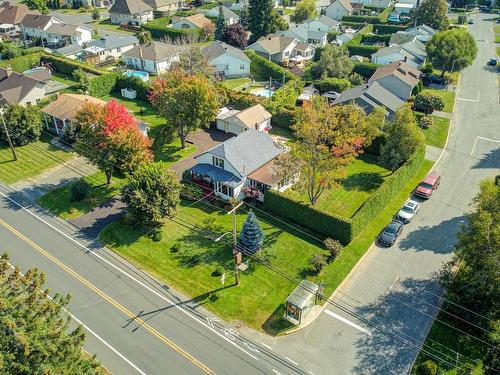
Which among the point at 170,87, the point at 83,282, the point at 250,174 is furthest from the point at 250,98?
the point at 83,282

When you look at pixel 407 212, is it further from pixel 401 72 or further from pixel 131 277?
pixel 401 72

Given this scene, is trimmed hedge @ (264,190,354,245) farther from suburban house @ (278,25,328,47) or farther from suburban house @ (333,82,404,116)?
suburban house @ (278,25,328,47)

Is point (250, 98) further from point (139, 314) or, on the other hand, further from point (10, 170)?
point (139, 314)

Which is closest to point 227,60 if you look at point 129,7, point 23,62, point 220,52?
point 220,52

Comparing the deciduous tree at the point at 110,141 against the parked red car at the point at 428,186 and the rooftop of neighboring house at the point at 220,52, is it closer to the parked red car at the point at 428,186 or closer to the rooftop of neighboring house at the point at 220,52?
the parked red car at the point at 428,186

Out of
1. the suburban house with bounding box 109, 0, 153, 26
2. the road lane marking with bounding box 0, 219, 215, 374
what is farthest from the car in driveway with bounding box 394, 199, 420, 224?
the suburban house with bounding box 109, 0, 153, 26

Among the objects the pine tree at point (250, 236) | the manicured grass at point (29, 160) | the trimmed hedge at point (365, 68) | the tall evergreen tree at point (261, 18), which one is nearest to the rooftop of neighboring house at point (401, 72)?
the trimmed hedge at point (365, 68)
